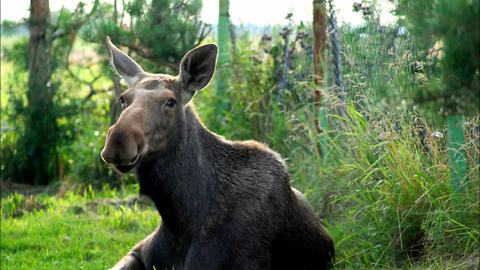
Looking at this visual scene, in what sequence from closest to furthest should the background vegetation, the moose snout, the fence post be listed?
1. the background vegetation
2. the moose snout
3. the fence post

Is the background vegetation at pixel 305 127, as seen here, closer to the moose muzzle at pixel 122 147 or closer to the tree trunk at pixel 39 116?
the tree trunk at pixel 39 116

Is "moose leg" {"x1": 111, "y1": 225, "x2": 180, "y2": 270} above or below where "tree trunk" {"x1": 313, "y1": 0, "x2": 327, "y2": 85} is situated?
below

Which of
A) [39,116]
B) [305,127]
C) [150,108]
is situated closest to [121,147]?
[150,108]

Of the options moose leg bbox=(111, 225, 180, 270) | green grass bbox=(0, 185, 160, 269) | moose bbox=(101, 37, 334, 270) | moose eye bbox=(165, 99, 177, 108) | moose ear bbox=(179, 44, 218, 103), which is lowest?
Result: green grass bbox=(0, 185, 160, 269)

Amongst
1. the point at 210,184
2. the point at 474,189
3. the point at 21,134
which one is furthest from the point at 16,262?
the point at 21,134

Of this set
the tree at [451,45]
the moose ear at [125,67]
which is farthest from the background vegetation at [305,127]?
the moose ear at [125,67]

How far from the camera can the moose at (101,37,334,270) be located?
22.5 ft

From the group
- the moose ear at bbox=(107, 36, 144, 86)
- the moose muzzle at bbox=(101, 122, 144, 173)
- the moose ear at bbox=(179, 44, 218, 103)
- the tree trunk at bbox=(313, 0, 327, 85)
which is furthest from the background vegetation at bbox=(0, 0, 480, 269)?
the moose ear at bbox=(107, 36, 144, 86)

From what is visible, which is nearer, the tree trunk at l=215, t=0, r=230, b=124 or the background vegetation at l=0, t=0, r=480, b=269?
the background vegetation at l=0, t=0, r=480, b=269

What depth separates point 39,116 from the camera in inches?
509

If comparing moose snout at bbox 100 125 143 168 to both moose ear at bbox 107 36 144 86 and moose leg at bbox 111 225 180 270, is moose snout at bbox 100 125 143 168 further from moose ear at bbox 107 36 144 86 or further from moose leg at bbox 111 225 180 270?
moose ear at bbox 107 36 144 86

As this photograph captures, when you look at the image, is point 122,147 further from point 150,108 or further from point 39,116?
point 39,116

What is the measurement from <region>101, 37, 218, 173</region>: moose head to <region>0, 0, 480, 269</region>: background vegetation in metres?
1.31

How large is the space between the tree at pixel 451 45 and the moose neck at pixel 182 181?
2.44 m
